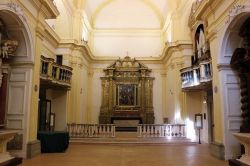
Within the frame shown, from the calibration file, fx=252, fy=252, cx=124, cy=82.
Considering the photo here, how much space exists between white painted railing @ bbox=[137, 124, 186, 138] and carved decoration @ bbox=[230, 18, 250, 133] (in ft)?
20.6

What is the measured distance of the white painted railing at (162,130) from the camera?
13719mm

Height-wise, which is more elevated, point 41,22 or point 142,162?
point 41,22

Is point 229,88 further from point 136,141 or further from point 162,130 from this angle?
point 162,130

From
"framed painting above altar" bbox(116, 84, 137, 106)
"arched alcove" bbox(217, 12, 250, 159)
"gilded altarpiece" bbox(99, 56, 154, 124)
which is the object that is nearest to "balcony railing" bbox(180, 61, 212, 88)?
"arched alcove" bbox(217, 12, 250, 159)

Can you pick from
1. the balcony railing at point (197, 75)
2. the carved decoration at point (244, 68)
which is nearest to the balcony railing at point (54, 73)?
the balcony railing at point (197, 75)

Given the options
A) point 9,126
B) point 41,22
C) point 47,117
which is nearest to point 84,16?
point 47,117

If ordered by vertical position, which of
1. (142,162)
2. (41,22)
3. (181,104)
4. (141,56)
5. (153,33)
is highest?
(153,33)

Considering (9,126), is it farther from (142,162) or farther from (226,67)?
(226,67)

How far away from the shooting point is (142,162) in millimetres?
7828

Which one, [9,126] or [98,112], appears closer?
[9,126]

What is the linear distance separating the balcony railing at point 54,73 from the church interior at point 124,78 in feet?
0.16

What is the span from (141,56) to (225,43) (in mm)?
12571

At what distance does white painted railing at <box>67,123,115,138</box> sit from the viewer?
13.9 metres

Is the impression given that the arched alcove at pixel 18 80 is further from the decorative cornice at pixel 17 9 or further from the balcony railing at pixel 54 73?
the balcony railing at pixel 54 73
